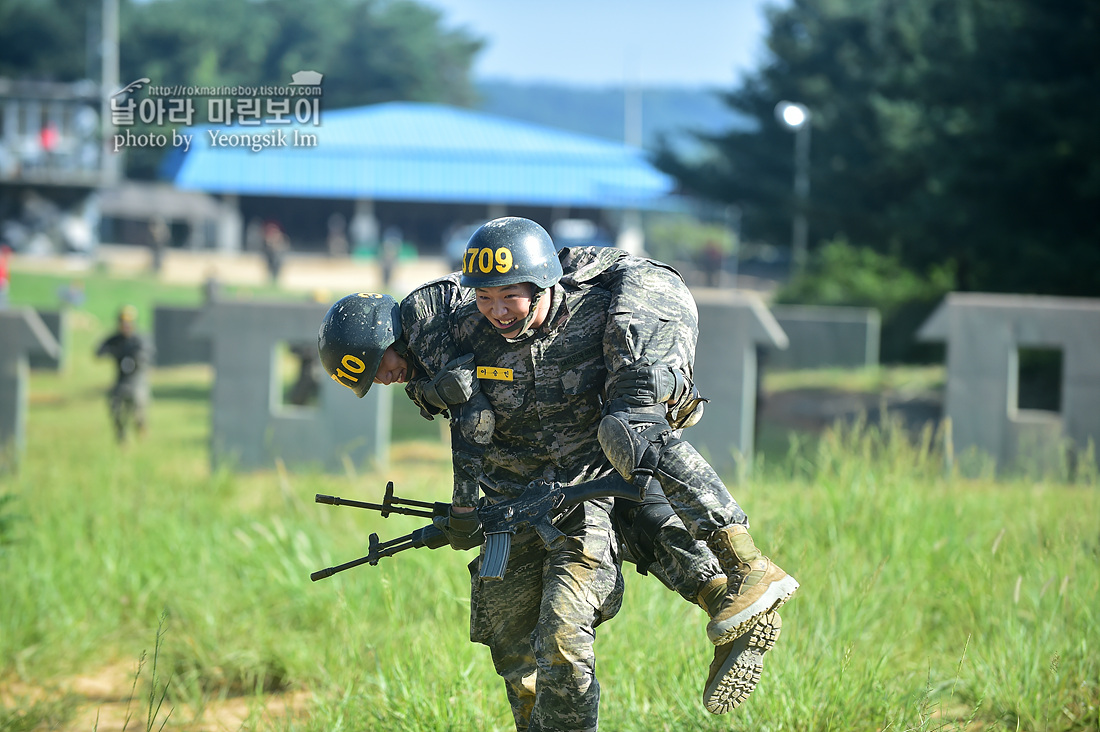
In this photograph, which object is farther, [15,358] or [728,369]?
[15,358]

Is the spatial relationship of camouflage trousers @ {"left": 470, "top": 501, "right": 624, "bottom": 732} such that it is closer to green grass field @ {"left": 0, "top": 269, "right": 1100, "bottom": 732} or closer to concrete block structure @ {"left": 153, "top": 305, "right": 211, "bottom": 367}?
green grass field @ {"left": 0, "top": 269, "right": 1100, "bottom": 732}

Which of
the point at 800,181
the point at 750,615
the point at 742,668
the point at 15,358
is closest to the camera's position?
the point at 750,615

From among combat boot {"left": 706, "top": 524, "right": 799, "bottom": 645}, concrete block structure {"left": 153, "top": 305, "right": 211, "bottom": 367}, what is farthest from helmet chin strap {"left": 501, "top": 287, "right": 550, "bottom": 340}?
concrete block structure {"left": 153, "top": 305, "right": 211, "bottom": 367}

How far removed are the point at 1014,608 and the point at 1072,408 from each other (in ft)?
20.1

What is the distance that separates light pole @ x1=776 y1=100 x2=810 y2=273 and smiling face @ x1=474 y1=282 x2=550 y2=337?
71.9 ft

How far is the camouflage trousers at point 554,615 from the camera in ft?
13.3

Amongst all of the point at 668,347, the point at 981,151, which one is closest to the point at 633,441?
the point at 668,347

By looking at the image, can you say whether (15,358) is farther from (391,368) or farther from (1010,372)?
(1010,372)

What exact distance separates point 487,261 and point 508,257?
0.08 metres

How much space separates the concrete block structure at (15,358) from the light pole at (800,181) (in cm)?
1723

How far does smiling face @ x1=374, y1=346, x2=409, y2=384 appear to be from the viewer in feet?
14.9

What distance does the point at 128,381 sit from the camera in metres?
14.3

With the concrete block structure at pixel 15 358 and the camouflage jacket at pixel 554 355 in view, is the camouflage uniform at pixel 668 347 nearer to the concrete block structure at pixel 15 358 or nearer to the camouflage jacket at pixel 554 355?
the camouflage jacket at pixel 554 355

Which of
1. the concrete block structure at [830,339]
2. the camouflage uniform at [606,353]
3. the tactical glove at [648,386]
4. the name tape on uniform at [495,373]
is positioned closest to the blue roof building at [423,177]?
the concrete block structure at [830,339]
